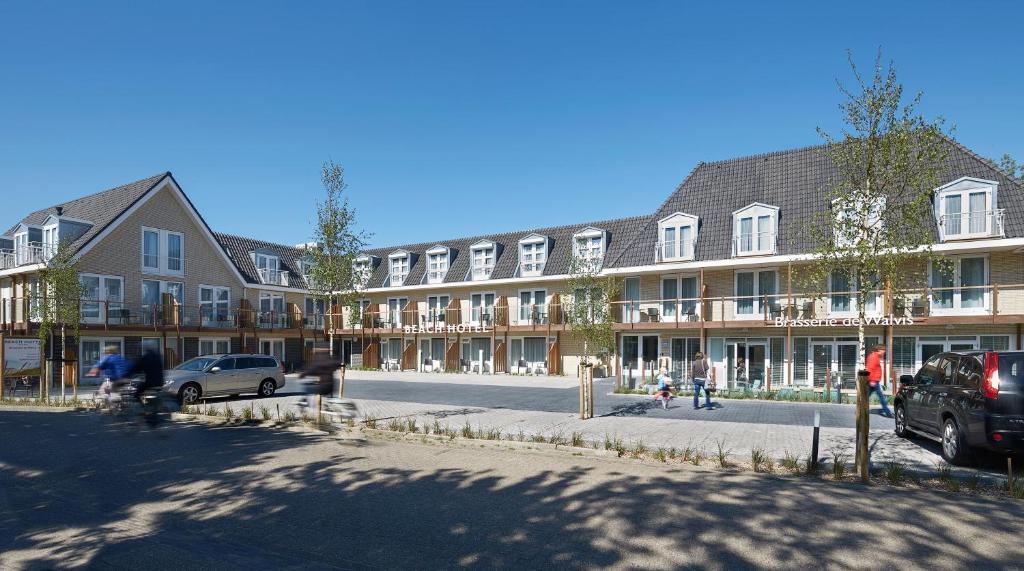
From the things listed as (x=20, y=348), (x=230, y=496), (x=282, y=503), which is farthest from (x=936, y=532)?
(x=20, y=348)

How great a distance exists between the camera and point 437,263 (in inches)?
1630

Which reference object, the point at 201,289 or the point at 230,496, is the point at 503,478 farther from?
the point at 201,289

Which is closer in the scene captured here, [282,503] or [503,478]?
[282,503]

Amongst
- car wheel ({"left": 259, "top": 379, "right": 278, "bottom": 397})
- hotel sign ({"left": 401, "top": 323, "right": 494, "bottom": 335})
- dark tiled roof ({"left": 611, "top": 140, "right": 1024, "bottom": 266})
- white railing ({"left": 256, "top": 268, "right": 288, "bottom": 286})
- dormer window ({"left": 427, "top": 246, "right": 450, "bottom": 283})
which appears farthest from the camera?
dormer window ({"left": 427, "top": 246, "right": 450, "bottom": 283})

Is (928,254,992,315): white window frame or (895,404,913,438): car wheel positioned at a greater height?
(928,254,992,315): white window frame

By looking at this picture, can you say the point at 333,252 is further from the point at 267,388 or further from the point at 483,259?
the point at 483,259

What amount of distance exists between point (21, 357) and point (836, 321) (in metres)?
31.2

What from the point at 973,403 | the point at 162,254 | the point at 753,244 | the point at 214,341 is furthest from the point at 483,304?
the point at 973,403

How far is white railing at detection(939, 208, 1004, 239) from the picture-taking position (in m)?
22.1

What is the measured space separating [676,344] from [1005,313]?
1217 cm

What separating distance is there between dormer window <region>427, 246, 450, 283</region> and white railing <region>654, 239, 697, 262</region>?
53.3 ft

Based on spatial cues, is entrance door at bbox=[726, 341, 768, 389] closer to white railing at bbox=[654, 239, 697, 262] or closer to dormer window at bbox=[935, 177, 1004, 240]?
white railing at bbox=[654, 239, 697, 262]

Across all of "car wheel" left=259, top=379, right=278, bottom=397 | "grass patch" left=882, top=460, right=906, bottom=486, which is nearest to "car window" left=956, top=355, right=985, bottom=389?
"grass patch" left=882, top=460, right=906, bottom=486

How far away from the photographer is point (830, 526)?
634 centimetres
